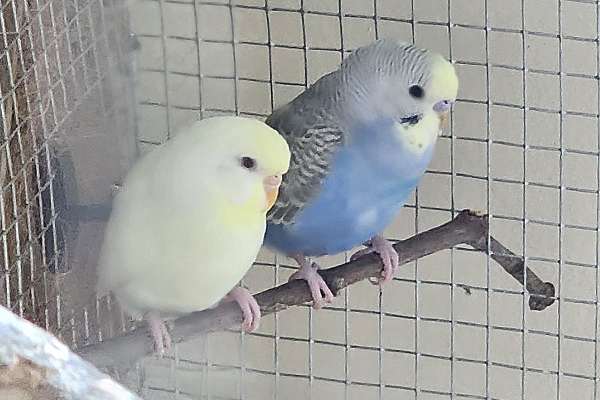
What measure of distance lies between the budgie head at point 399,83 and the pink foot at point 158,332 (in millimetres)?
225

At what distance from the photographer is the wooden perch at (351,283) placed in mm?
728

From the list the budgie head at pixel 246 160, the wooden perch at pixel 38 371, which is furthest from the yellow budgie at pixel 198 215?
the wooden perch at pixel 38 371

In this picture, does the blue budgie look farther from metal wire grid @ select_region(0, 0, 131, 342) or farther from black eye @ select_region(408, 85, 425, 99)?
metal wire grid @ select_region(0, 0, 131, 342)

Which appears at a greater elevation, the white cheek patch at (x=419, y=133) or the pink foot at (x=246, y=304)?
the white cheek patch at (x=419, y=133)

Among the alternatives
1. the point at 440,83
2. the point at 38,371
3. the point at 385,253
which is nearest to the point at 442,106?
the point at 440,83

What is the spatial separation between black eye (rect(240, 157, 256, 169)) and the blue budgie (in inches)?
4.0

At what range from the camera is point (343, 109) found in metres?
0.79

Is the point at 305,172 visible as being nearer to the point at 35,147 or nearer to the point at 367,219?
the point at 367,219

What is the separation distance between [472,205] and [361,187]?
9.1 inches

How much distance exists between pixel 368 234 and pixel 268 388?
0.28m

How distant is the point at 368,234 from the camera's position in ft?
2.61

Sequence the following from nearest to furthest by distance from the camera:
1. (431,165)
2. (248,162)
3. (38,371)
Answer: (38,371)
(248,162)
(431,165)

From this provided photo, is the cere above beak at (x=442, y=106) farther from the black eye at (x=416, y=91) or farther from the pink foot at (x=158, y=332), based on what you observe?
the pink foot at (x=158, y=332)

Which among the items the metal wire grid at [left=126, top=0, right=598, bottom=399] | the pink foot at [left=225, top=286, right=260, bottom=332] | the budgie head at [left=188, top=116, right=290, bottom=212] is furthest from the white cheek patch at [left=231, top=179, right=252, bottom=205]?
the metal wire grid at [left=126, top=0, right=598, bottom=399]
